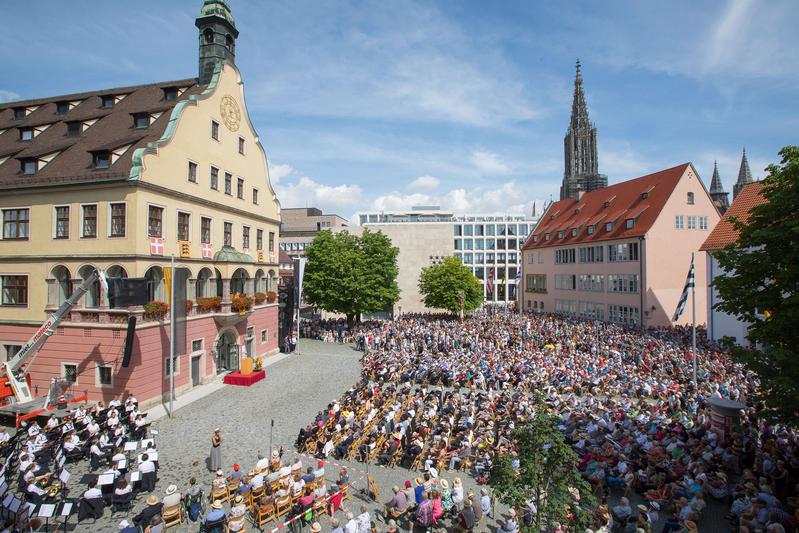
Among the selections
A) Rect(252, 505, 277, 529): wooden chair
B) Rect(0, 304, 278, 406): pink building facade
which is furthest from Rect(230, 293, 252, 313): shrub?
Rect(252, 505, 277, 529): wooden chair

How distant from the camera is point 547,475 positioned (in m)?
8.35

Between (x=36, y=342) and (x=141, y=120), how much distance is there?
42.4ft

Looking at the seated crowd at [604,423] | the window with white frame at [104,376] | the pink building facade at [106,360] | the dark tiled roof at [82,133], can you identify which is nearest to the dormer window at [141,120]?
the dark tiled roof at [82,133]

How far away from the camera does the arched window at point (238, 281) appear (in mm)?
30641

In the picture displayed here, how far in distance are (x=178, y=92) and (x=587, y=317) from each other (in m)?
43.6

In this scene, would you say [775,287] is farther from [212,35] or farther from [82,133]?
[82,133]

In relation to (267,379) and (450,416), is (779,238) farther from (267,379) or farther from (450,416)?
(267,379)

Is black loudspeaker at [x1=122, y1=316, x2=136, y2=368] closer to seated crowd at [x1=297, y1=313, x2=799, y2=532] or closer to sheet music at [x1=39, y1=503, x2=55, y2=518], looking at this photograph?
seated crowd at [x1=297, y1=313, x2=799, y2=532]

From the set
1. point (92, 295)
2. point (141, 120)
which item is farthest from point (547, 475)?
point (141, 120)

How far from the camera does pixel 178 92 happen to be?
2841cm

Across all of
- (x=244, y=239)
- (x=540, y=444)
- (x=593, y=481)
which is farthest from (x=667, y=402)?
(x=244, y=239)

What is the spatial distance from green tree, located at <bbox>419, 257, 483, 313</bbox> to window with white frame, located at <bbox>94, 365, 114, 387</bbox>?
3996cm

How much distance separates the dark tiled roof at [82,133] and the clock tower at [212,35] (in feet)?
3.94

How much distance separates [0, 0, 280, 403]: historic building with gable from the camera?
21.7 metres
